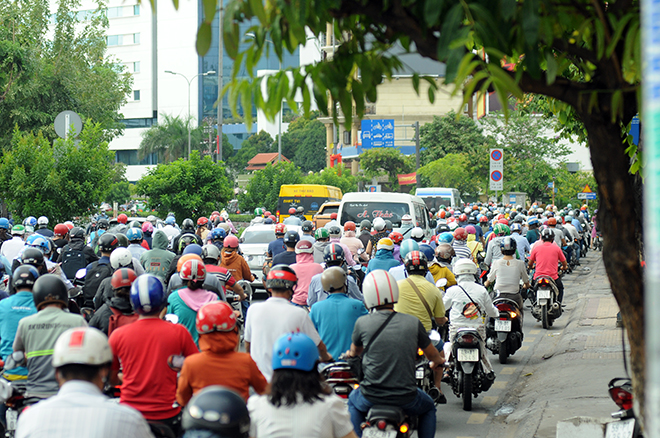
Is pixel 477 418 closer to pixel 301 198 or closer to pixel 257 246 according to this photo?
pixel 257 246

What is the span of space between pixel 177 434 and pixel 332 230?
30.1 ft

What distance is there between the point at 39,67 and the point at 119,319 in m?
26.6

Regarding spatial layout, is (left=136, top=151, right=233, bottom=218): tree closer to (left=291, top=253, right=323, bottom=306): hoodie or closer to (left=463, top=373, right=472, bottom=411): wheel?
(left=291, top=253, right=323, bottom=306): hoodie

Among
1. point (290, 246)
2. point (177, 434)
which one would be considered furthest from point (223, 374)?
point (290, 246)

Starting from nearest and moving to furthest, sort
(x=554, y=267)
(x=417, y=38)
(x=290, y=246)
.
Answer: (x=417, y=38)
(x=290, y=246)
(x=554, y=267)

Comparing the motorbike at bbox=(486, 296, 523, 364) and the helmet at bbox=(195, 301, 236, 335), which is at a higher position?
the helmet at bbox=(195, 301, 236, 335)

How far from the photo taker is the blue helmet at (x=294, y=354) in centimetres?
395

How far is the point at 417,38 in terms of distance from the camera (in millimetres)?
3799

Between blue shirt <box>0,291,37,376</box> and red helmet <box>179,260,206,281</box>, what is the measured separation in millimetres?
1286

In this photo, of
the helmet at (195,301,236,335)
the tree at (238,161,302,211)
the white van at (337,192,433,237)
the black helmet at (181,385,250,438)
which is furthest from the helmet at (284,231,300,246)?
the tree at (238,161,302,211)

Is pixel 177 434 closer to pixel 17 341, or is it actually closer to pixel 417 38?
pixel 17 341

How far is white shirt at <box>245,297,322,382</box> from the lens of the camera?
6.03 m

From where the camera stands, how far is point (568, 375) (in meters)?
9.93

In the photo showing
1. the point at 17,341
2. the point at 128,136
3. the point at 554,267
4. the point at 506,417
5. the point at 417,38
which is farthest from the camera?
the point at 128,136
